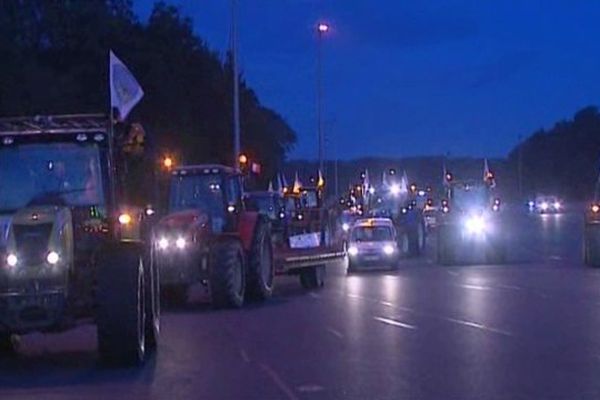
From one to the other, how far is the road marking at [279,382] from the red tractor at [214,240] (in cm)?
1132

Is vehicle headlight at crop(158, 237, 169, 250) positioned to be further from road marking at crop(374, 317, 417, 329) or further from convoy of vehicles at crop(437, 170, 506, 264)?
convoy of vehicles at crop(437, 170, 506, 264)

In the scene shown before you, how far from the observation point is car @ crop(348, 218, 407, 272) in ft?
169

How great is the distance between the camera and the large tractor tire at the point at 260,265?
3500 cm

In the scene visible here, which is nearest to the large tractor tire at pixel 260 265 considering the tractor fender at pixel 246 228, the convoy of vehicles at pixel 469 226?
the tractor fender at pixel 246 228

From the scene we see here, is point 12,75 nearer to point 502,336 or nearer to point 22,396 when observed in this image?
point 502,336

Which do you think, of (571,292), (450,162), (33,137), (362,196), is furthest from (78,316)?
(450,162)

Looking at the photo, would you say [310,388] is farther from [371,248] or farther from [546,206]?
[546,206]

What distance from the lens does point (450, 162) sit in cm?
19338

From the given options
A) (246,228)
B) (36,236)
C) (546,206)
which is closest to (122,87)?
(246,228)

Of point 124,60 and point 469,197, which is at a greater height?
point 124,60

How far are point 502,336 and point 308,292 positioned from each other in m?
15.1

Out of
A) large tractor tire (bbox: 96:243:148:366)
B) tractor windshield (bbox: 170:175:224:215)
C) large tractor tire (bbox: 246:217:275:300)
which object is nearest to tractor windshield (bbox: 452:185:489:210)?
large tractor tire (bbox: 246:217:275:300)

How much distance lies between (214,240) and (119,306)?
40.9 feet

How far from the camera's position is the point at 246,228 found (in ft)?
115
